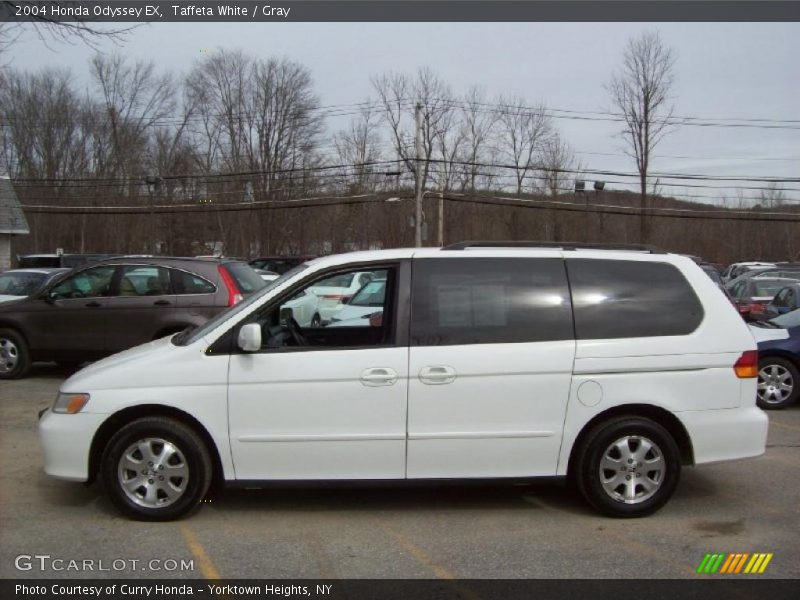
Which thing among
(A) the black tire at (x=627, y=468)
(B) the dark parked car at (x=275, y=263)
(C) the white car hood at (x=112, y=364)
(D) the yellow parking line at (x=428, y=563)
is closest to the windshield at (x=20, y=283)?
(C) the white car hood at (x=112, y=364)

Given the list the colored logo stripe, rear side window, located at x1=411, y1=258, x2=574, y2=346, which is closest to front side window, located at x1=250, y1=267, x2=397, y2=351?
rear side window, located at x1=411, y1=258, x2=574, y2=346

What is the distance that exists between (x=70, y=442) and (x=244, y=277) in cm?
529

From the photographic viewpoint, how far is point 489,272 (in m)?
4.66

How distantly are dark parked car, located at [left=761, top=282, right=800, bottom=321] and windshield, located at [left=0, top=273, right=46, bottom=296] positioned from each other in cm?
1390

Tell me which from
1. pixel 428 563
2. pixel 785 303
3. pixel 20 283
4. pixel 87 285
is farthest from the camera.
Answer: pixel 20 283

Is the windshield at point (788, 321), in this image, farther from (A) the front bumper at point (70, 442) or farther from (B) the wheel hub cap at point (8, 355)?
(B) the wheel hub cap at point (8, 355)

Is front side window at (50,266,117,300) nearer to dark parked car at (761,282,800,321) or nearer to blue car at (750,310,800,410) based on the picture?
blue car at (750,310,800,410)

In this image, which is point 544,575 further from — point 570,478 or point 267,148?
point 267,148

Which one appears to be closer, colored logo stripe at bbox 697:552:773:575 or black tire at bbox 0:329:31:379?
colored logo stripe at bbox 697:552:773:575

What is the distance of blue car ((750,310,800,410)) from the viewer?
8109 mm

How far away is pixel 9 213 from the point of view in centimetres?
3669

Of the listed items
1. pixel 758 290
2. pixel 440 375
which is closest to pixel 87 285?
pixel 440 375

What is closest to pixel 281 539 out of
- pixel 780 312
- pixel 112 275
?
pixel 112 275

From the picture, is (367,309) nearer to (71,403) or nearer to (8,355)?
(71,403)
